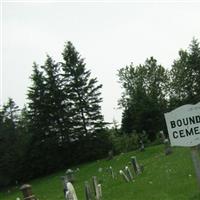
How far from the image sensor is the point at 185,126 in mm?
9008

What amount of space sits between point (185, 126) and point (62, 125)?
190ft

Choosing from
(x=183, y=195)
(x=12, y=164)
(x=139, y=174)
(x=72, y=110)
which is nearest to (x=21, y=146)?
(x=12, y=164)

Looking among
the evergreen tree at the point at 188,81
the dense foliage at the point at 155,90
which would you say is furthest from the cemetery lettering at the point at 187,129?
the evergreen tree at the point at 188,81

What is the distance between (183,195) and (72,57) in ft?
179

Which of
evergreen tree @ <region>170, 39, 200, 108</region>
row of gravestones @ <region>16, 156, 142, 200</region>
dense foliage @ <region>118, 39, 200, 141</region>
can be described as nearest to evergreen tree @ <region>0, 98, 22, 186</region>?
dense foliage @ <region>118, 39, 200, 141</region>

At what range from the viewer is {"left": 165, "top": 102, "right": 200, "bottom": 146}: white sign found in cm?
895

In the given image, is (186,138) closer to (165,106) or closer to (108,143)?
(108,143)

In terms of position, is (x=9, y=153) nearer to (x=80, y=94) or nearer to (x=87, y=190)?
(x=80, y=94)

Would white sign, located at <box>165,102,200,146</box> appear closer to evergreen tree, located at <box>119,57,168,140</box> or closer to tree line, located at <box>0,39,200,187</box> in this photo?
tree line, located at <box>0,39,200,187</box>

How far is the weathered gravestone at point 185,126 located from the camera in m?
8.95

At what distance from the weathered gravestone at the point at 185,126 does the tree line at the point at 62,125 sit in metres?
51.8

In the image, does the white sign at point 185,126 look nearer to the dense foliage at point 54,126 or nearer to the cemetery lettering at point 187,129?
the cemetery lettering at point 187,129

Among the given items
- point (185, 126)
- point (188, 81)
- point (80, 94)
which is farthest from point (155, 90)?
point (185, 126)

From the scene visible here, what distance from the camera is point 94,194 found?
21.5 metres
